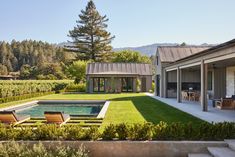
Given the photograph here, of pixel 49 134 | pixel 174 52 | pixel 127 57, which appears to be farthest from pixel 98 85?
pixel 49 134

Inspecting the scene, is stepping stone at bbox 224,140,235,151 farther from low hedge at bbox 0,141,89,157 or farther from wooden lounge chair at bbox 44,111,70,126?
wooden lounge chair at bbox 44,111,70,126

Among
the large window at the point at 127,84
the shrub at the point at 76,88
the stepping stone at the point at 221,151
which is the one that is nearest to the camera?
the stepping stone at the point at 221,151

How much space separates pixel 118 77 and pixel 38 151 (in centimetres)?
2905

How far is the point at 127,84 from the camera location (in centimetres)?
3741

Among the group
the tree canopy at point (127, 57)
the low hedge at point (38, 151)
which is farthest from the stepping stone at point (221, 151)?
the tree canopy at point (127, 57)

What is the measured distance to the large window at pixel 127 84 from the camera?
3728 centimetres

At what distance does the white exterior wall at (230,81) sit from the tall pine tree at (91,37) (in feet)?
124

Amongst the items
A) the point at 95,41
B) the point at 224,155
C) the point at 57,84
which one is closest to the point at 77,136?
the point at 224,155

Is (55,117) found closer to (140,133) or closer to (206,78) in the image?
(140,133)

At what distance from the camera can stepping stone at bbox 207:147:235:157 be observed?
7.01 m

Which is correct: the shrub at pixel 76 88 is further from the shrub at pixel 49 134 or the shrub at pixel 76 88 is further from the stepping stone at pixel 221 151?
the stepping stone at pixel 221 151

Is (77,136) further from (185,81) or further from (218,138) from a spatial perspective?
(185,81)

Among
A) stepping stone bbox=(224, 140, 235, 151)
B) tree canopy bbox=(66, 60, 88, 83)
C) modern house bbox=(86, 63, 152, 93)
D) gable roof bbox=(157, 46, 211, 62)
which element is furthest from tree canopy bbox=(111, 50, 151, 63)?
stepping stone bbox=(224, 140, 235, 151)

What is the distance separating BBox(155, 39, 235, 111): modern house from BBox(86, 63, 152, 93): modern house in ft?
25.7
